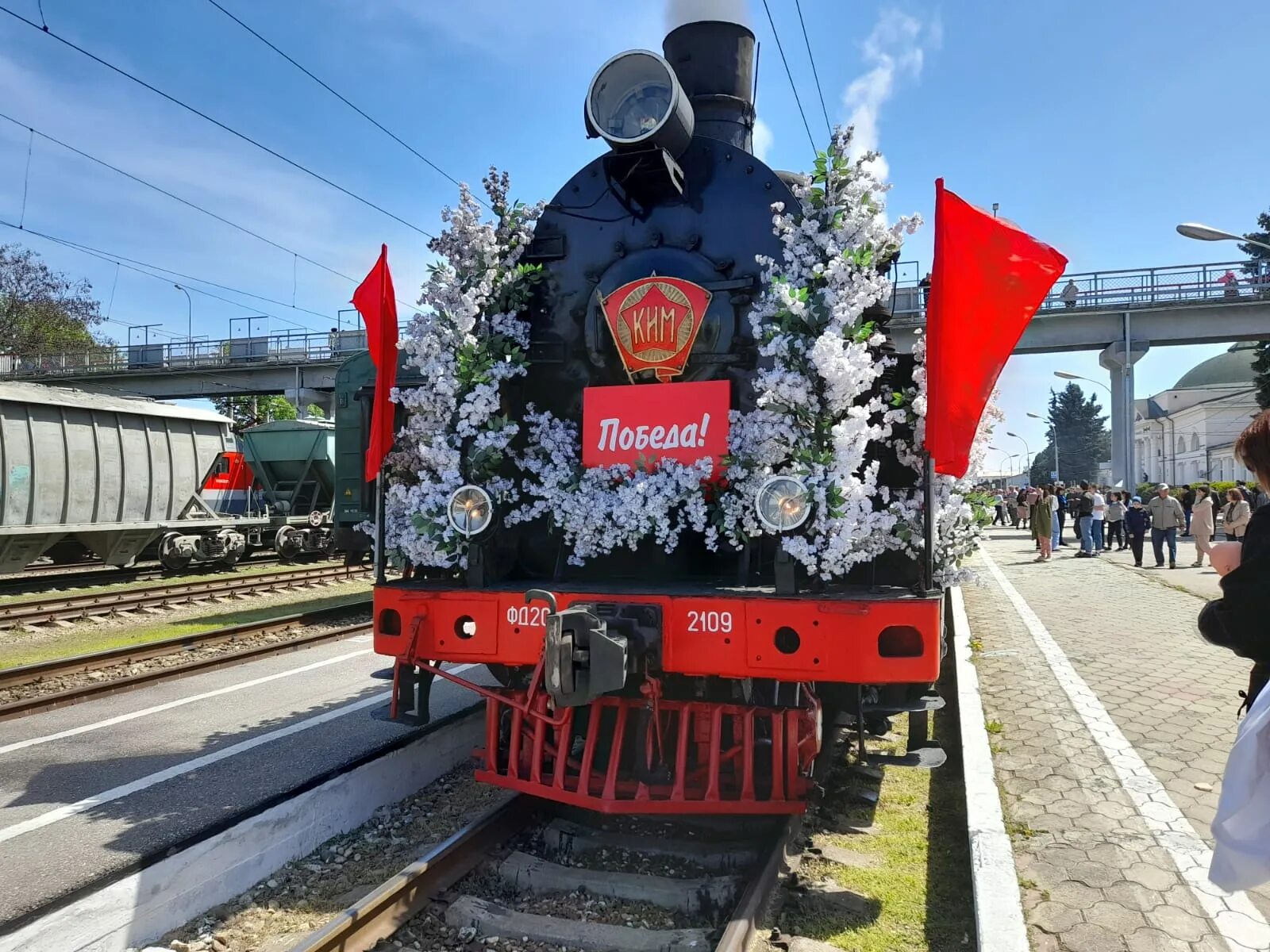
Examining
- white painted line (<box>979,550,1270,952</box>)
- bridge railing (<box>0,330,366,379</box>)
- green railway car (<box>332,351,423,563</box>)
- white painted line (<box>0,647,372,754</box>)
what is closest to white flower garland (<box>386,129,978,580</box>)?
white painted line (<box>979,550,1270,952</box>)

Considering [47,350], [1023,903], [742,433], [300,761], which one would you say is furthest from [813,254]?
[47,350]

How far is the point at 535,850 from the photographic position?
3.79 metres

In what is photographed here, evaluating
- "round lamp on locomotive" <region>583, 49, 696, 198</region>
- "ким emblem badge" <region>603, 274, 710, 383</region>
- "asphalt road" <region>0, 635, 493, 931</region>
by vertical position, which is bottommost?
"asphalt road" <region>0, 635, 493, 931</region>

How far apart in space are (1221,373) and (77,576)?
82.7 metres

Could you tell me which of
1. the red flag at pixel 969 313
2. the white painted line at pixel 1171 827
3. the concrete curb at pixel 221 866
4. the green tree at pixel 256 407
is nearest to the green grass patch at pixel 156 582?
the concrete curb at pixel 221 866

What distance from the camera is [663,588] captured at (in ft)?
12.1

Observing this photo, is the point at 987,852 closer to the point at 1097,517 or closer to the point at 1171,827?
the point at 1171,827

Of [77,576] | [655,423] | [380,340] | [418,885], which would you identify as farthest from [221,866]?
[77,576]

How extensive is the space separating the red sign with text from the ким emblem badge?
0.11 m

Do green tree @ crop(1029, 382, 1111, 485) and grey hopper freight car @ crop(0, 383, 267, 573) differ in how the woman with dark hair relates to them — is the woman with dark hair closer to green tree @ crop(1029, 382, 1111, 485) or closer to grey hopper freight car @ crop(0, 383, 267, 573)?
grey hopper freight car @ crop(0, 383, 267, 573)

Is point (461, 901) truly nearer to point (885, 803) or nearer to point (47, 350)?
point (885, 803)

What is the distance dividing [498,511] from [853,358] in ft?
5.82

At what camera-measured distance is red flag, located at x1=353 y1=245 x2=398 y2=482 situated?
4133mm

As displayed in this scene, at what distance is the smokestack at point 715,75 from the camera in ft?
15.6
